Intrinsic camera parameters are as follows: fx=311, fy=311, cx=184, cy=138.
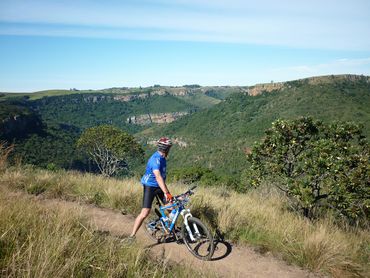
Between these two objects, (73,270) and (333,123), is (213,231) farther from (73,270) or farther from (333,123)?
(333,123)

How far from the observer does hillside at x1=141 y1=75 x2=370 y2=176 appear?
98375 mm

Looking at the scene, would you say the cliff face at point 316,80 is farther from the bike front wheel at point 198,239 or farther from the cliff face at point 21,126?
the bike front wheel at point 198,239

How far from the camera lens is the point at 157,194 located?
5633 millimetres

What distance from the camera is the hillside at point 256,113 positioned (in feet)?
323

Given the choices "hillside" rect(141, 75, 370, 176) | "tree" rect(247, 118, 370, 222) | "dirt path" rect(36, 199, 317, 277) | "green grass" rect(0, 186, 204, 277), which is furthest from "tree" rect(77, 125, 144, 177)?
"hillside" rect(141, 75, 370, 176)

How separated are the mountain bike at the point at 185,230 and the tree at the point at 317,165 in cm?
322

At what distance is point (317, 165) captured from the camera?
7645 mm

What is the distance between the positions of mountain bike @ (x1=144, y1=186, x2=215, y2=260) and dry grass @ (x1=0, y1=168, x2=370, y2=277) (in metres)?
0.93

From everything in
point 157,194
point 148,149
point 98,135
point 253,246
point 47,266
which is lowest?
point 148,149

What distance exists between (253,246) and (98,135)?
31061 mm

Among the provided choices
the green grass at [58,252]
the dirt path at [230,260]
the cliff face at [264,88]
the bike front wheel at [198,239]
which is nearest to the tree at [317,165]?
the dirt path at [230,260]

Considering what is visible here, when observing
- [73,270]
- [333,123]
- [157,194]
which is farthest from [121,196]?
[333,123]

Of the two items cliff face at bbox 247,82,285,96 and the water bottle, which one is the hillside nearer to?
cliff face at bbox 247,82,285,96

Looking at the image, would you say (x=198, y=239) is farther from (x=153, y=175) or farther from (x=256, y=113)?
(x=256, y=113)
